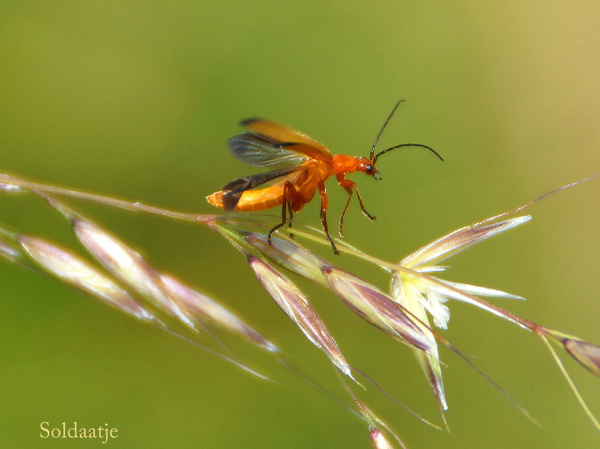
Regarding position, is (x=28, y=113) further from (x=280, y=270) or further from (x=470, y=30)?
(x=470, y=30)

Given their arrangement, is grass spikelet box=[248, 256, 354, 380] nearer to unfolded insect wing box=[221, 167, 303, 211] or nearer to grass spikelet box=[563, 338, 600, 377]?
unfolded insect wing box=[221, 167, 303, 211]

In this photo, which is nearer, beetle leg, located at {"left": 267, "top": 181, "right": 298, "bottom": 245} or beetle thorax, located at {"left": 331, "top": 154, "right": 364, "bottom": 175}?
beetle leg, located at {"left": 267, "top": 181, "right": 298, "bottom": 245}

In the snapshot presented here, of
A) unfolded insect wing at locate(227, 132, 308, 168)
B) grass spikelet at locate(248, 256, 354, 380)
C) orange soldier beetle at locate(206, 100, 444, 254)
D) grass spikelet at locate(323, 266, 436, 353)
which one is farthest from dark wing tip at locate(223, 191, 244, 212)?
grass spikelet at locate(323, 266, 436, 353)

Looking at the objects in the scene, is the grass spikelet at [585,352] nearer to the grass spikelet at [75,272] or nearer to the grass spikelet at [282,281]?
the grass spikelet at [282,281]

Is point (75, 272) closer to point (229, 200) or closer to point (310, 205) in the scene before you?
point (229, 200)

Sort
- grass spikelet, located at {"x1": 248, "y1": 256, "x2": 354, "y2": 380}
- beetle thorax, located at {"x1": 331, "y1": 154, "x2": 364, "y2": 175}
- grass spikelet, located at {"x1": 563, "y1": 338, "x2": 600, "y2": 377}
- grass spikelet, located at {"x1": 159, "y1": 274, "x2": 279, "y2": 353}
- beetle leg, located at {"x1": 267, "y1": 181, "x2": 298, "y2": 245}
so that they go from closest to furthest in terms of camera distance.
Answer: grass spikelet, located at {"x1": 563, "y1": 338, "x2": 600, "y2": 377}
grass spikelet, located at {"x1": 248, "y1": 256, "x2": 354, "y2": 380}
grass spikelet, located at {"x1": 159, "y1": 274, "x2": 279, "y2": 353}
beetle leg, located at {"x1": 267, "y1": 181, "x2": 298, "y2": 245}
beetle thorax, located at {"x1": 331, "y1": 154, "x2": 364, "y2": 175}

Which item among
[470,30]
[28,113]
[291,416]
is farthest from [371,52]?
[291,416]
